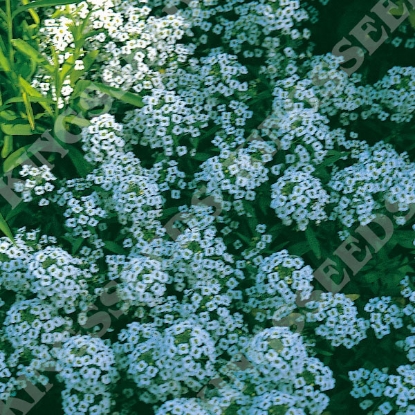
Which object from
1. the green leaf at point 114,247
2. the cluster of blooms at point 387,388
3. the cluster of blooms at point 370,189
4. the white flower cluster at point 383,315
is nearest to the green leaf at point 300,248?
the cluster of blooms at point 370,189

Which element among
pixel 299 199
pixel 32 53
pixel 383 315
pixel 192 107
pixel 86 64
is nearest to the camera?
pixel 383 315

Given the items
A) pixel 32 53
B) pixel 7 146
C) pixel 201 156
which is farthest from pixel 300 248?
pixel 32 53

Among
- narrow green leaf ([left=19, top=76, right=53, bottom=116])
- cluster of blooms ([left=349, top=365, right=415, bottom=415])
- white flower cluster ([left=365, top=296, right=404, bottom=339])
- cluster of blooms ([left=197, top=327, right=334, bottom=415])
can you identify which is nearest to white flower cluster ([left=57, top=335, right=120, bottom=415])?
cluster of blooms ([left=197, top=327, right=334, bottom=415])

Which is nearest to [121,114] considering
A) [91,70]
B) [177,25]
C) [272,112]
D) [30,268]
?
[91,70]

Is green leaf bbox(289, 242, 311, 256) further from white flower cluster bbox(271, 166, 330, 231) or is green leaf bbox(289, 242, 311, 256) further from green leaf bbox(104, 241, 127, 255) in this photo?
green leaf bbox(104, 241, 127, 255)

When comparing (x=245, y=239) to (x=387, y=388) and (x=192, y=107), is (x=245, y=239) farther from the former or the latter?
(x=387, y=388)

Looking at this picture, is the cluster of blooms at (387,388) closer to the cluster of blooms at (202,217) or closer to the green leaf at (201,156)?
the cluster of blooms at (202,217)

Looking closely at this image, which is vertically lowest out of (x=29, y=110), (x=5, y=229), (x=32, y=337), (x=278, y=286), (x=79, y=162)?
(x=32, y=337)
